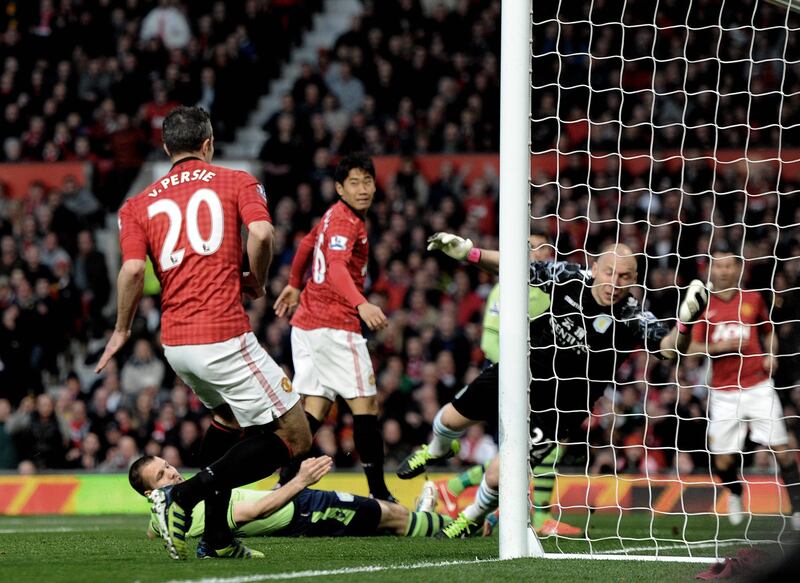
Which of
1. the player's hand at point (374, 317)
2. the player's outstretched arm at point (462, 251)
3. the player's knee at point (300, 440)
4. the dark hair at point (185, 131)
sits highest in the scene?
the dark hair at point (185, 131)

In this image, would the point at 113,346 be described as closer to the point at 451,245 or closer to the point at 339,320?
the point at 451,245

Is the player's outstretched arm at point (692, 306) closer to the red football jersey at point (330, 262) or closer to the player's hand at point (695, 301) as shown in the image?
the player's hand at point (695, 301)

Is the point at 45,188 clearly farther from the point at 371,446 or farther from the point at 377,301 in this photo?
the point at 371,446

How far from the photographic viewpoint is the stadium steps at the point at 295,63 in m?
18.3

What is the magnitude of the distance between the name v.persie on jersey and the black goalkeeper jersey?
2070 millimetres

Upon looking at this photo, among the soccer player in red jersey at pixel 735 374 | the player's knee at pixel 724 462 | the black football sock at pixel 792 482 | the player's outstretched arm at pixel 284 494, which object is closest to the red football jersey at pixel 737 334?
the soccer player in red jersey at pixel 735 374

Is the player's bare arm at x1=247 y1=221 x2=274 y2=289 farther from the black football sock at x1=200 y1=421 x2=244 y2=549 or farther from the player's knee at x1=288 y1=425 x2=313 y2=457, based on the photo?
the black football sock at x1=200 y1=421 x2=244 y2=549

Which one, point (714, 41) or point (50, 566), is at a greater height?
point (714, 41)

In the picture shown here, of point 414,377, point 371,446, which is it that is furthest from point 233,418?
point 414,377

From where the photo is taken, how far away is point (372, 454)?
8.21 metres

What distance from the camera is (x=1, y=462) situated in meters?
13.2

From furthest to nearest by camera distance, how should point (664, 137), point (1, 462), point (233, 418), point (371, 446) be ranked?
point (664, 137) < point (1, 462) < point (371, 446) < point (233, 418)

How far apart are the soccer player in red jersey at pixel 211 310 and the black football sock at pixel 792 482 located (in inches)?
186

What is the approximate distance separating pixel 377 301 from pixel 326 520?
6.62 m
